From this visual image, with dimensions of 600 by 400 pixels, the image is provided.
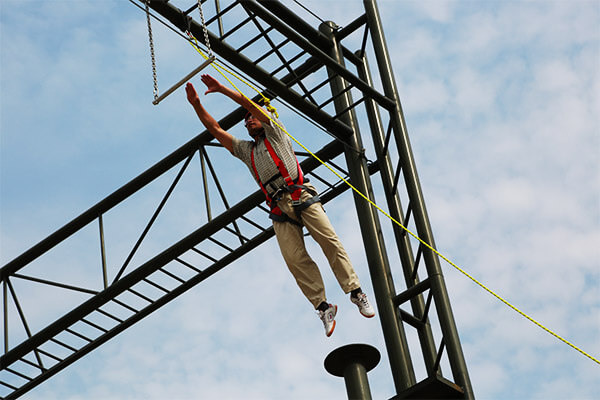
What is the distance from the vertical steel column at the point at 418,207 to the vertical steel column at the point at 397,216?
0.34 m

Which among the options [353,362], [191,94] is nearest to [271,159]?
[191,94]

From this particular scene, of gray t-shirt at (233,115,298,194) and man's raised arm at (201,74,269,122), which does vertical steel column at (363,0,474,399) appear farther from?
man's raised arm at (201,74,269,122)

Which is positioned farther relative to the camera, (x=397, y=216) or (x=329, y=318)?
(x=397, y=216)

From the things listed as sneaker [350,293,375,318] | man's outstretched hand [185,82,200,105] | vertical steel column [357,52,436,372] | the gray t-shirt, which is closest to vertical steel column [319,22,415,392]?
vertical steel column [357,52,436,372]

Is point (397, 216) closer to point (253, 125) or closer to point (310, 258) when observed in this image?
point (310, 258)

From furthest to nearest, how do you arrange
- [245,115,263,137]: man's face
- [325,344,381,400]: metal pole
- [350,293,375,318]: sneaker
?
[245,115,263,137]: man's face → [350,293,375,318]: sneaker → [325,344,381,400]: metal pole

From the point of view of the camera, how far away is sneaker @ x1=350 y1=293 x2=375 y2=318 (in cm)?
927

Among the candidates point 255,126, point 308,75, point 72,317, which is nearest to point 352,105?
point 308,75

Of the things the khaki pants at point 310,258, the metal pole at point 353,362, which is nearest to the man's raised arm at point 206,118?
the khaki pants at point 310,258

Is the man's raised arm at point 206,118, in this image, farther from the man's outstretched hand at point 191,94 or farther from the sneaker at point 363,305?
the sneaker at point 363,305

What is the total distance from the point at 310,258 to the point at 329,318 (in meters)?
0.64

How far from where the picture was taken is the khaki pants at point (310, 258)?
934 centimetres

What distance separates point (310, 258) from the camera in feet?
31.0

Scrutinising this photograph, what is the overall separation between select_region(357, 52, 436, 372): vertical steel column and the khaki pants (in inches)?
44.9
